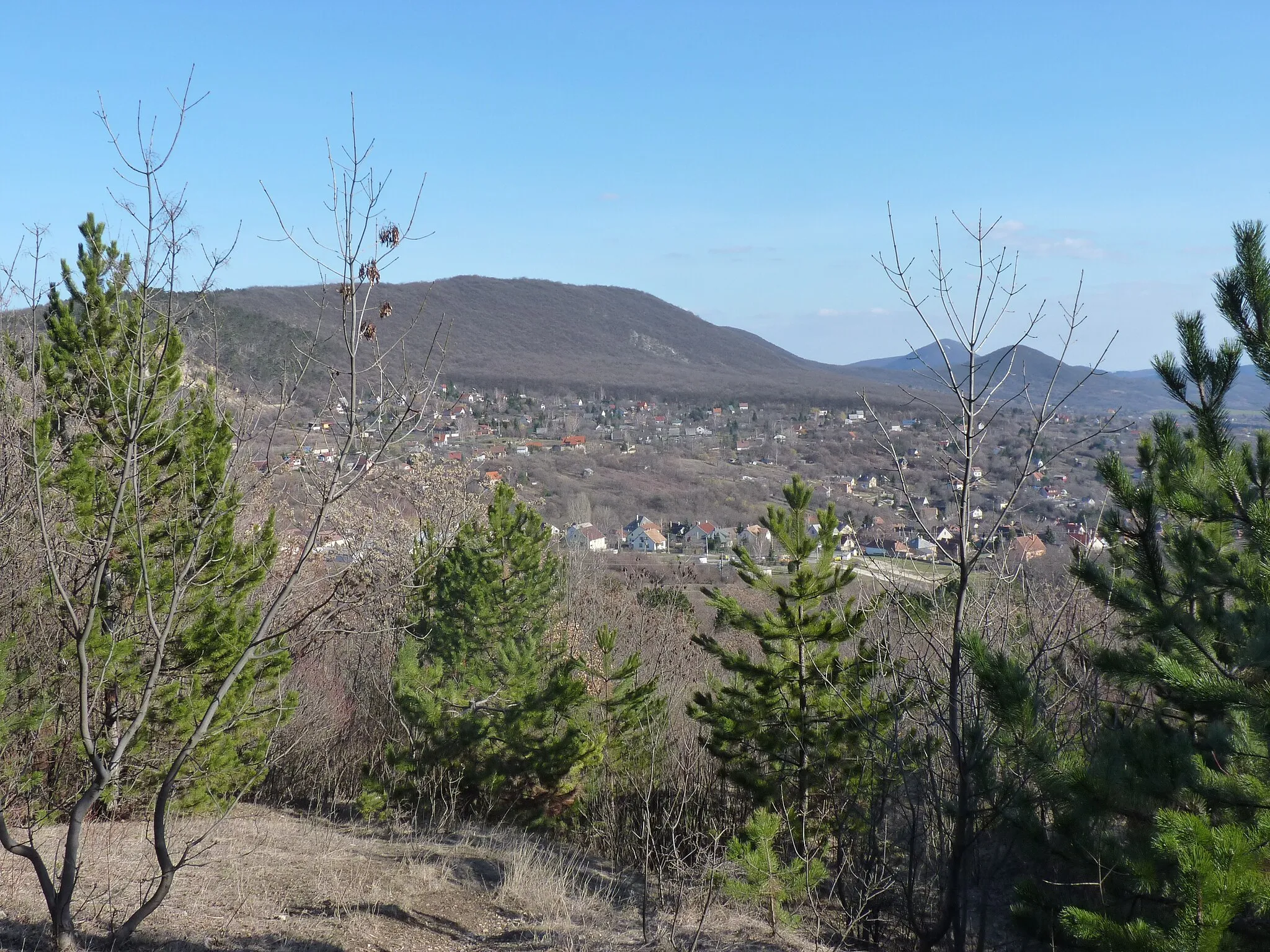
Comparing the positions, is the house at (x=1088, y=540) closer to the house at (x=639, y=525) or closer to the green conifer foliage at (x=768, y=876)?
the green conifer foliage at (x=768, y=876)

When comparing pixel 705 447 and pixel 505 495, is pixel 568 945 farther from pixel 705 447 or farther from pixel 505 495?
pixel 705 447

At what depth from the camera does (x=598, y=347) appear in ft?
377

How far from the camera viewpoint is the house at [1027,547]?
8.51 metres

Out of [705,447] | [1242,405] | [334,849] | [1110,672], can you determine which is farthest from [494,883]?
[705,447]

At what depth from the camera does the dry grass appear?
242 inches

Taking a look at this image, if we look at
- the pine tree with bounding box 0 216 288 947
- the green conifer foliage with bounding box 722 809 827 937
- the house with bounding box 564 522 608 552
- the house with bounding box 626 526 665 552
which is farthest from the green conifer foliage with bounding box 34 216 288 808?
the house with bounding box 626 526 665 552

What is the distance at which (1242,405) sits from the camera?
508 cm

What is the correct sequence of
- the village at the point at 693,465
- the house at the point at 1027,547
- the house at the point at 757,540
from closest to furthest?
the house at the point at 1027,547
the house at the point at 757,540
the village at the point at 693,465

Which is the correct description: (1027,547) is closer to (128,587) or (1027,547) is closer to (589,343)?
(128,587)

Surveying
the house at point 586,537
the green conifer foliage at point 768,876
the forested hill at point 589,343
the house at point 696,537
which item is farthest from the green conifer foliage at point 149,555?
the forested hill at point 589,343

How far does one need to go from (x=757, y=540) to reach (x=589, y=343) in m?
89.8

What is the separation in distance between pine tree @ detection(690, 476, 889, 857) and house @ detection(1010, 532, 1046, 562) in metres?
1.54

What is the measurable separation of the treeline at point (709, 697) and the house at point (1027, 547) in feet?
1.36

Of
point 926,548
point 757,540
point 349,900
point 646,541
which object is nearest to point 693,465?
point 646,541
